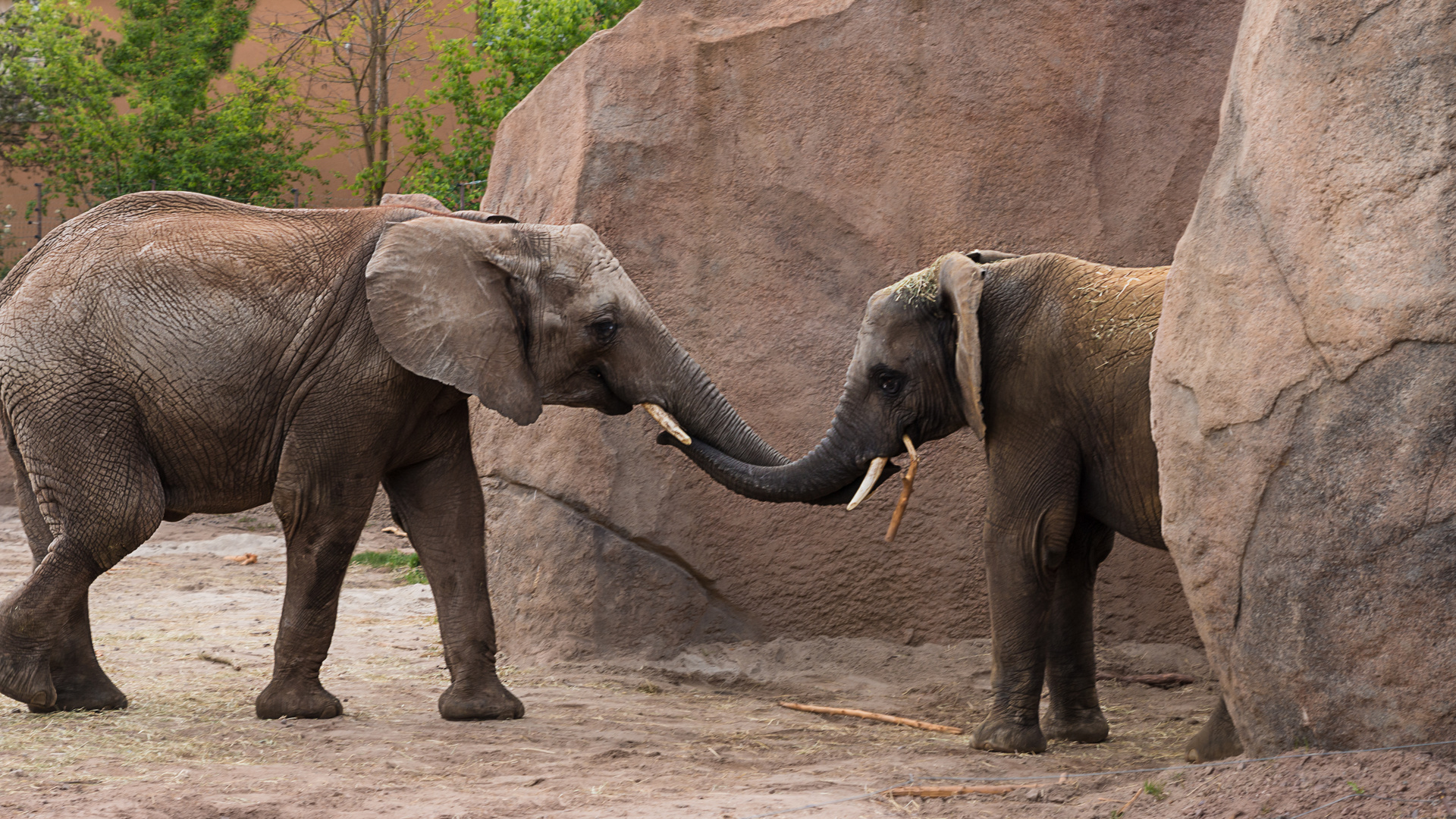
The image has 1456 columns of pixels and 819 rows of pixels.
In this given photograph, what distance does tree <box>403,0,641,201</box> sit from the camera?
49.5ft

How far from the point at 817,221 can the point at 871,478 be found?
195cm

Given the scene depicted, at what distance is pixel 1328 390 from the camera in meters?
3.93

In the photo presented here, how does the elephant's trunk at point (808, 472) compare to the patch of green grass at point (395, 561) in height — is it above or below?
above

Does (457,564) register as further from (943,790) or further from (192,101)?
(192,101)

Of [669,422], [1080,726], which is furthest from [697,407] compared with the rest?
[1080,726]

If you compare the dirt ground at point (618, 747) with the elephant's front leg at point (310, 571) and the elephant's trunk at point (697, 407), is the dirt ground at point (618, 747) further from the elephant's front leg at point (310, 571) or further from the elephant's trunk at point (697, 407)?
the elephant's trunk at point (697, 407)

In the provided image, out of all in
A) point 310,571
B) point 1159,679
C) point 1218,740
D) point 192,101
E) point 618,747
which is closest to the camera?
point 1218,740

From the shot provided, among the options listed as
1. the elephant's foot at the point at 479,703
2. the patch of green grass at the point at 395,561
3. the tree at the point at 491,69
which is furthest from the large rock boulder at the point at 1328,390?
the tree at the point at 491,69

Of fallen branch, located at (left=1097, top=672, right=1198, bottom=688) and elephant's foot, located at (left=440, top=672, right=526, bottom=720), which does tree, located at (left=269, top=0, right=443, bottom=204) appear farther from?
fallen branch, located at (left=1097, top=672, right=1198, bottom=688)

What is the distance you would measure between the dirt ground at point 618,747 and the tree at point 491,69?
743 cm

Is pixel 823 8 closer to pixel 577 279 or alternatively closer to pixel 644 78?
pixel 644 78

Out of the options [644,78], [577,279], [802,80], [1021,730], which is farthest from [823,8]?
[1021,730]

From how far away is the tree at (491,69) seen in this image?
15.1 metres

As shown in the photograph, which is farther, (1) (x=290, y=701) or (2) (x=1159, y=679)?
(2) (x=1159, y=679)
